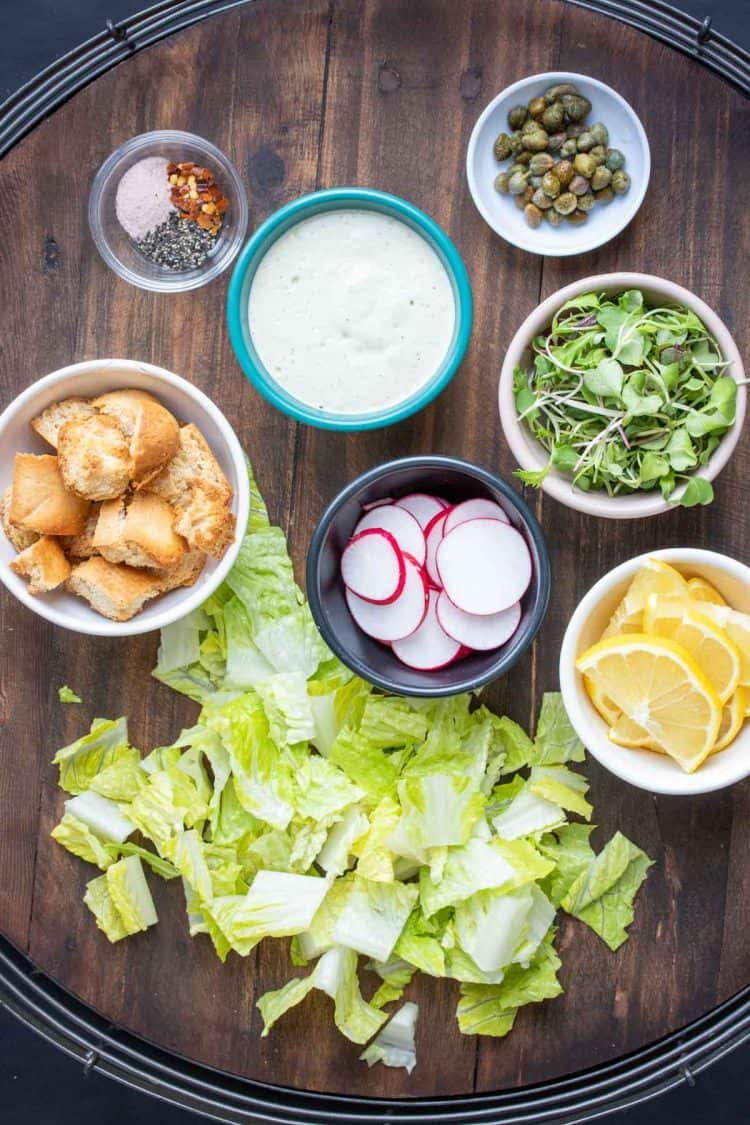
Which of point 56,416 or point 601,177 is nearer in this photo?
point 56,416

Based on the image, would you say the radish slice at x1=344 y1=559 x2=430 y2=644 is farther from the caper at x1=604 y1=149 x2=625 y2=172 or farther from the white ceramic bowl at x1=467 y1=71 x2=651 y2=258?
the caper at x1=604 y1=149 x2=625 y2=172

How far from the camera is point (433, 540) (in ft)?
7.92

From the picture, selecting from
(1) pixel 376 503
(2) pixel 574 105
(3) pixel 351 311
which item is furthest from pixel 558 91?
(1) pixel 376 503

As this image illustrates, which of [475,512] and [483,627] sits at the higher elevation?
[475,512]

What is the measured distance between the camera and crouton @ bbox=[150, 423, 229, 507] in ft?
7.50

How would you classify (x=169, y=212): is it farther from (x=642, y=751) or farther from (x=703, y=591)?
(x=642, y=751)

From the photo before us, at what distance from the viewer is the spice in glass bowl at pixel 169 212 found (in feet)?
8.25

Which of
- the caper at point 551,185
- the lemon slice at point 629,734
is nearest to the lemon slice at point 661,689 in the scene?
the lemon slice at point 629,734

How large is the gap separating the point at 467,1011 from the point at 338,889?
1.31 feet

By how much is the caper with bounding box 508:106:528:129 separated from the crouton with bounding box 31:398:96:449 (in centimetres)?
112

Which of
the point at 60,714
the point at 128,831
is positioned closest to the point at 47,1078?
the point at 128,831

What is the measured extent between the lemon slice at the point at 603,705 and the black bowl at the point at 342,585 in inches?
6.3

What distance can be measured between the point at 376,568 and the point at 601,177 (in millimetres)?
987

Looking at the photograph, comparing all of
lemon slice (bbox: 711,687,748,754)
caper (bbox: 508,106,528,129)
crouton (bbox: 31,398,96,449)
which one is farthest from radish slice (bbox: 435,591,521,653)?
caper (bbox: 508,106,528,129)
